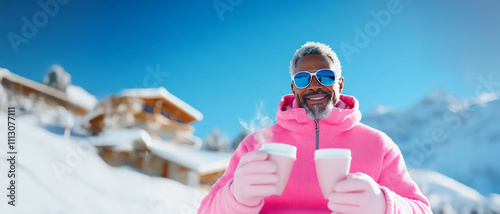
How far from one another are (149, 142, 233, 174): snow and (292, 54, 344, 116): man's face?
1431 centimetres

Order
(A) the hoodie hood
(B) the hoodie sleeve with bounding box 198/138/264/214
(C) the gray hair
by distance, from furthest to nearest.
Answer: (C) the gray hair
(A) the hoodie hood
(B) the hoodie sleeve with bounding box 198/138/264/214

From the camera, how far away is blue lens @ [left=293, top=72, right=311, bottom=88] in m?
1.96

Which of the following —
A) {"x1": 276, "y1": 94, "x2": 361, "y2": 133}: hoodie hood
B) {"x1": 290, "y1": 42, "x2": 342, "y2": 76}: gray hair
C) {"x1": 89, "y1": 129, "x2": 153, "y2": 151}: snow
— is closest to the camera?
{"x1": 276, "y1": 94, "x2": 361, "y2": 133}: hoodie hood

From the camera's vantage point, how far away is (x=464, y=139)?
8138 cm

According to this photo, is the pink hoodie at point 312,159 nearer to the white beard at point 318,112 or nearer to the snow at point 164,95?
the white beard at point 318,112

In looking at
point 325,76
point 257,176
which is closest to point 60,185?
point 325,76

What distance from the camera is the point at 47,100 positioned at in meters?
23.9

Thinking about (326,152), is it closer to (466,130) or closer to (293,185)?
(293,185)

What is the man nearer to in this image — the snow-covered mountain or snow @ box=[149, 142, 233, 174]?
snow @ box=[149, 142, 233, 174]

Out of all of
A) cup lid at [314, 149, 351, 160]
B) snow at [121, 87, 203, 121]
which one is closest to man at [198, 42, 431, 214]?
cup lid at [314, 149, 351, 160]

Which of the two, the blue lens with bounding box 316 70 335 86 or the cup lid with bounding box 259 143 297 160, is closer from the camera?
the cup lid with bounding box 259 143 297 160

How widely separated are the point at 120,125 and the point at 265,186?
821 inches

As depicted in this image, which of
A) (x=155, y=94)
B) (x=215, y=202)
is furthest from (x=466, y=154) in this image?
(x=215, y=202)

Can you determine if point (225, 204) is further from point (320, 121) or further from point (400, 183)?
point (400, 183)
